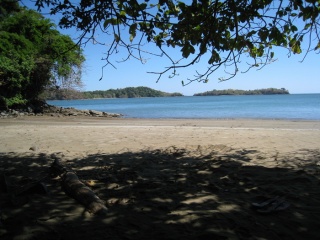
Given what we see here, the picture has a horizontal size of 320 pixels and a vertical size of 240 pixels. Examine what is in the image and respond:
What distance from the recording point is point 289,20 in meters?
4.42

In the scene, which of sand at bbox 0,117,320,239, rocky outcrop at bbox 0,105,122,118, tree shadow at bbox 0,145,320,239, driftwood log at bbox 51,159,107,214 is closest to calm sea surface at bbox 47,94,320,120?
rocky outcrop at bbox 0,105,122,118

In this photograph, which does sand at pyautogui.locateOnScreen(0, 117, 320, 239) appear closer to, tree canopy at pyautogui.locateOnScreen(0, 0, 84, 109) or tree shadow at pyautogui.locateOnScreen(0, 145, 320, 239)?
tree shadow at pyautogui.locateOnScreen(0, 145, 320, 239)

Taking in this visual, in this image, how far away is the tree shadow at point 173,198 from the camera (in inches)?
111

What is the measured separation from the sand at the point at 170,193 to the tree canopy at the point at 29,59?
49.4 feet

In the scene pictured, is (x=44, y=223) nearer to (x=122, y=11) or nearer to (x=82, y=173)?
(x=82, y=173)

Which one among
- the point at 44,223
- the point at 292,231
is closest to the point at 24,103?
the point at 44,223

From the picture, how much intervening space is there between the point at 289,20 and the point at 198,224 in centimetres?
361

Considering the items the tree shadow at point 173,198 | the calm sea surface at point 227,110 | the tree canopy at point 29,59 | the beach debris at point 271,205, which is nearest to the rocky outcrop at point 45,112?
the tree canopy at point 29,59

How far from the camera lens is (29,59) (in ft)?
69.6

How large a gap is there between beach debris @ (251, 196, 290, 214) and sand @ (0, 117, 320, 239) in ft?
0.10

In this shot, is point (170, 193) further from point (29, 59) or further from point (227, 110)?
point (227, 110)

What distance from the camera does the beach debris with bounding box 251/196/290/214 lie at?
327 cm

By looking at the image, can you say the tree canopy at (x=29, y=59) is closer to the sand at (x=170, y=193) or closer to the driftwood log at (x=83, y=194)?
the sand at (x=170, y=193)

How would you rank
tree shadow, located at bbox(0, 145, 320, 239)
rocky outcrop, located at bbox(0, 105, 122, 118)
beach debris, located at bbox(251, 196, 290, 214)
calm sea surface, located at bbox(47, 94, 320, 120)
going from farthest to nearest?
calm sea surface, located at bbox(47, 94, 320, 120) < rocky outcrop, located at bbox(0, 105, 122, 118) < beach debris, located at bbox(251, 196, 290, 214) < tree shadow, located at bbox(0, 145, 320, 239)
